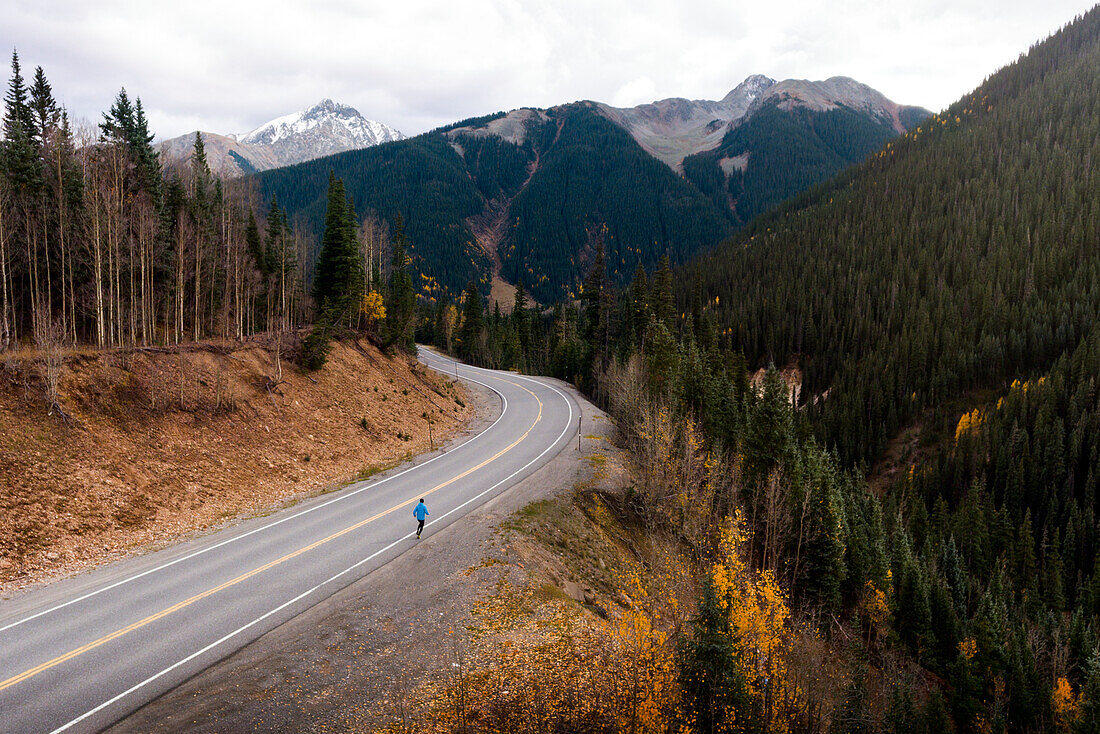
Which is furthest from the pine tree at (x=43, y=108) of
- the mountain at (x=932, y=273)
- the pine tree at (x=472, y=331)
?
the mountain at (x=932, y=273)

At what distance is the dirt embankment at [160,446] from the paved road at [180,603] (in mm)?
1933

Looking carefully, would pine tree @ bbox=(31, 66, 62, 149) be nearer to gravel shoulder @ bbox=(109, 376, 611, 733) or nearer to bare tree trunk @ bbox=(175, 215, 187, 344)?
bare tree trunk @ bbox=(175, 215, 187, 344)

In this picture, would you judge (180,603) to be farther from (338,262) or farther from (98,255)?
(338,262)

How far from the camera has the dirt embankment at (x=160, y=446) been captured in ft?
54.0

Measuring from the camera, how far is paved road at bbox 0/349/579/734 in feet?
34.2

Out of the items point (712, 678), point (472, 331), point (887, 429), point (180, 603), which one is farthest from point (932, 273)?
point (180, 603)

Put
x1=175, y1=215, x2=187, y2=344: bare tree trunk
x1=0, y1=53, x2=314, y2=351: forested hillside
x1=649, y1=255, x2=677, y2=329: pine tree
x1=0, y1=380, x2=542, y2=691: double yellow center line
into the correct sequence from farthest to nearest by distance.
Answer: x1=649, y1=255, x2=677, y2=329: pine tree → x1=175, y1=215, x2=187, y2=344: bare tree trunk → x1=0, y1=53, x2=314, y2=351: forested hillside → x1=0, y1=380, x2=542, y2=691: double yellow center line

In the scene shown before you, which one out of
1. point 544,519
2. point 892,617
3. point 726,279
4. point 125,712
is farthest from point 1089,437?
point 125,712

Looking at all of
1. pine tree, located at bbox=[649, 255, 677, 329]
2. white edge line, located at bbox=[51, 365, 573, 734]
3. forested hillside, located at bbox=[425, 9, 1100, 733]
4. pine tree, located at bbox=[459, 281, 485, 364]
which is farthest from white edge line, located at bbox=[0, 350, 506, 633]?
pine tree, located at bbox=[459, 281, 485, 364]

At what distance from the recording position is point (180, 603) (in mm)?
13883

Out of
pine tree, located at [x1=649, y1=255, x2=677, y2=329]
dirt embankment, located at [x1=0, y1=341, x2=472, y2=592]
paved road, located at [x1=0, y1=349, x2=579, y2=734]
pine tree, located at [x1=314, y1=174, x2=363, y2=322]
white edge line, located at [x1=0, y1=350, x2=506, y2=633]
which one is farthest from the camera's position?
pine tree, located at [x1=649, y1=255, x2=677, y2=329]

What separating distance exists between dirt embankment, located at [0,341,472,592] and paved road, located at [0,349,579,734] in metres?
1.93

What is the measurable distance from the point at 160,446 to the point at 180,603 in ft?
35.7

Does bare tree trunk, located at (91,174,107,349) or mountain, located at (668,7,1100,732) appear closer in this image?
bare tree trunk, located at (91,174,107,349)
